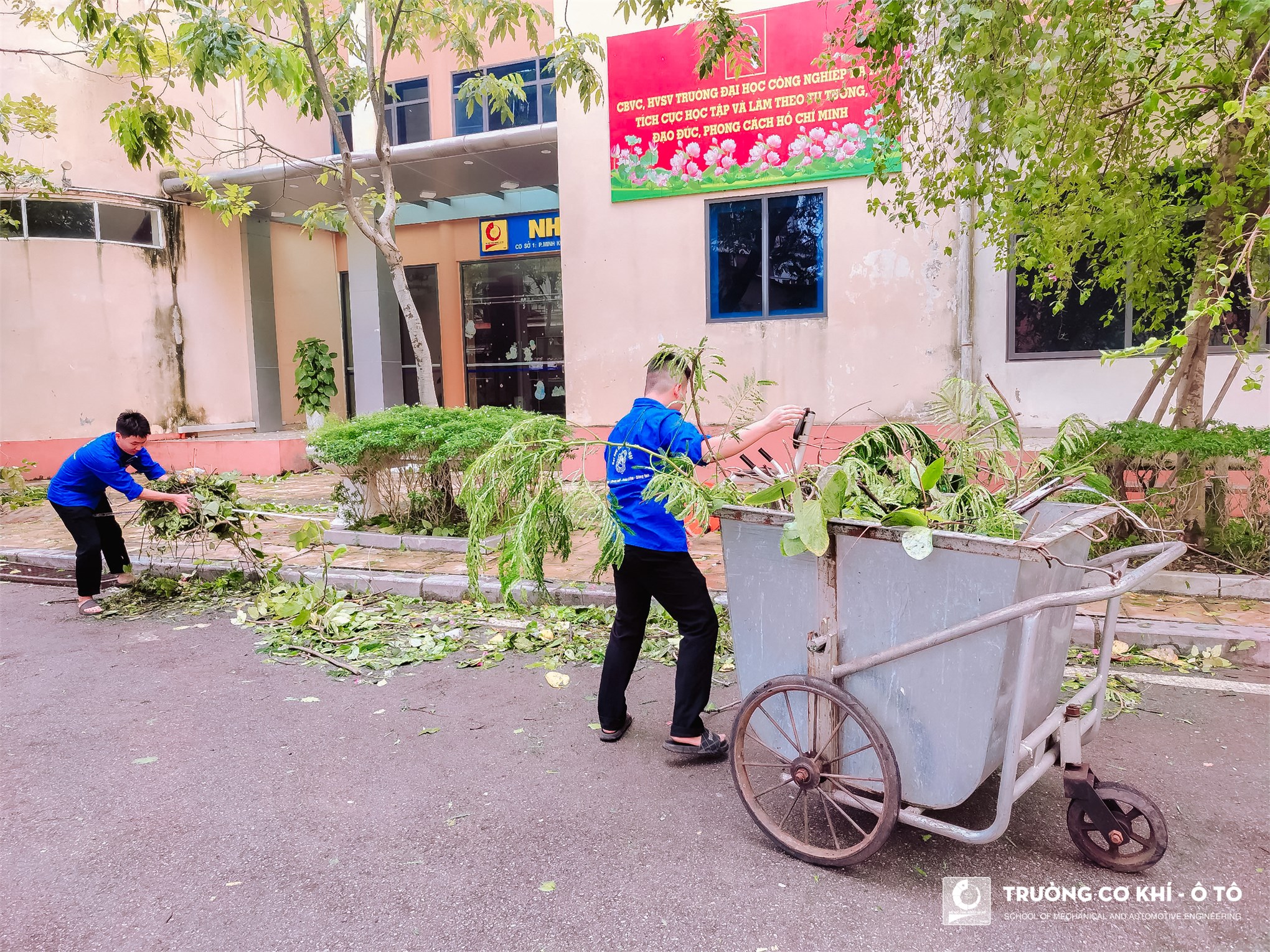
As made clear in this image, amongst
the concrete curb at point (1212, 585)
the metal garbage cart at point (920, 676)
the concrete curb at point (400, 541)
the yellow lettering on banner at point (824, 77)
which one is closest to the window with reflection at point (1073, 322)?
the yellow lettering on banner at point (824, 77)

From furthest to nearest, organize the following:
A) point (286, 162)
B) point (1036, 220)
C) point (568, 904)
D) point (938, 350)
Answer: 1. point (286, 162)
2. point (938, 350)
3. point (1036, 220)
4. point (568, 904)

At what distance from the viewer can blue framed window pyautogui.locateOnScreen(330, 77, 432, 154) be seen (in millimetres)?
14852

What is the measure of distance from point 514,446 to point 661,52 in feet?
25.2

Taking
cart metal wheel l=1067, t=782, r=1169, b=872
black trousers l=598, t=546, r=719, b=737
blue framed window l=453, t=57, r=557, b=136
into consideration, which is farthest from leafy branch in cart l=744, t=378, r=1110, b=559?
blue framed window l=453, t=57, r=557, b=136

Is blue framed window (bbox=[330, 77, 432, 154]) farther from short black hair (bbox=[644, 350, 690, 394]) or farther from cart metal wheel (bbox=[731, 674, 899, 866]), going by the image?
cart metal wheel (bbox=[731, 674, 899, 866])

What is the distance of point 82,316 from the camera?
42.2 feet

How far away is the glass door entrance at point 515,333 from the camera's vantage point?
1539cm

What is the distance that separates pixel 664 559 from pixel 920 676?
1.27m

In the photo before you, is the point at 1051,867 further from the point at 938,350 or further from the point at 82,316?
the point at 82,316

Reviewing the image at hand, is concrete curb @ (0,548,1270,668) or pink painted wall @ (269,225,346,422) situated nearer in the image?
concrete curb @ (0,548,1270,668)

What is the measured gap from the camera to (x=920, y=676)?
2639 millimetres

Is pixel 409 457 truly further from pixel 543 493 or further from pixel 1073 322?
pixel 1073 322

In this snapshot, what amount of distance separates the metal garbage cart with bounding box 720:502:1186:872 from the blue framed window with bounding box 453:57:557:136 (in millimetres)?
12116

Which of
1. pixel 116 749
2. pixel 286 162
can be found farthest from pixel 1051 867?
pixel 286 162
